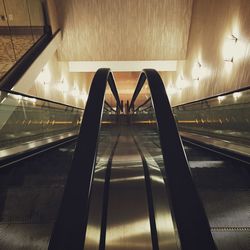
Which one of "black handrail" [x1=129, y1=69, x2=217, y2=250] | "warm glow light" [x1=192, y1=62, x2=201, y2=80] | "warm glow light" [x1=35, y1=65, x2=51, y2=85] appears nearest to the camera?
"black handrail" [x1=129, y1=69, x2=217, y2=250]

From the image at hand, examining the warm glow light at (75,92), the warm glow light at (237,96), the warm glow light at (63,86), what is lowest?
the warm glow light at (75,92)

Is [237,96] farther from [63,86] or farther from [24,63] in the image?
[63,86]

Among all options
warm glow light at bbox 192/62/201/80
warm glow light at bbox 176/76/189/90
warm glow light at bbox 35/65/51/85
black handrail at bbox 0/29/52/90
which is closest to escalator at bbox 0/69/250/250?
black handrail at bbox 0/29/52/90

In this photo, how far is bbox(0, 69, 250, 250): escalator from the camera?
0.81 meters

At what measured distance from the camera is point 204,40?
8.39 metres

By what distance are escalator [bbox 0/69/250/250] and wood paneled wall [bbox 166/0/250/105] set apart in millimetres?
4591

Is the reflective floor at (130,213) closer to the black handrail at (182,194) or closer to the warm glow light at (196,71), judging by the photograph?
the black handrail at (182,194)

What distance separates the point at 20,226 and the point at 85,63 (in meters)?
11.2

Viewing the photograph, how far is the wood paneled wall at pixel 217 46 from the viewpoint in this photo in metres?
5.75

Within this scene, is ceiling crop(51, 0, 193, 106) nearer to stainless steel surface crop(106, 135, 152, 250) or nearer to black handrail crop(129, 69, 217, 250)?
stainless steel surface crop(106, 135, 152, 250)

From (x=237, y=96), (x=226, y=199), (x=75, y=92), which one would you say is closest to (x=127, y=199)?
(x=226, y=199)

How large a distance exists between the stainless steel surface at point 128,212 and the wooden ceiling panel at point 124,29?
8.66m

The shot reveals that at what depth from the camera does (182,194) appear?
0.86 m

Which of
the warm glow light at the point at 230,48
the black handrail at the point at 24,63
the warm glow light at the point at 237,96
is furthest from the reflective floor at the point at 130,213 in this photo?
the warm glow light at the point at 230,48
